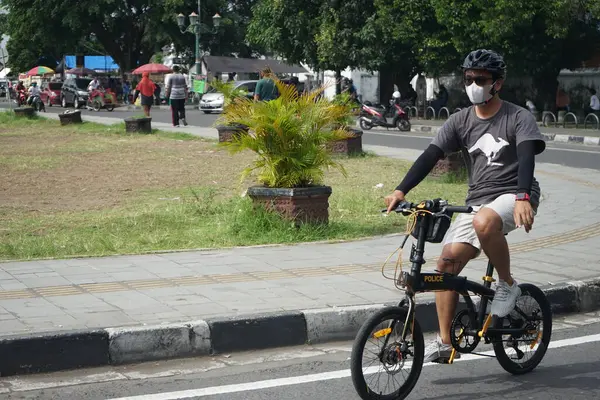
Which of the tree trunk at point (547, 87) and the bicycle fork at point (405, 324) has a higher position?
the tree trunk at point (547, 87)

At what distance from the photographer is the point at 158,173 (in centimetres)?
1694

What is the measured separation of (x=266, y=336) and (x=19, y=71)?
7995 cm

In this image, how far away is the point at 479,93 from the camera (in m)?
5.44

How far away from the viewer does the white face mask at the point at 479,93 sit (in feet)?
17.8

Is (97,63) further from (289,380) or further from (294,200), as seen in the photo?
(289,380)

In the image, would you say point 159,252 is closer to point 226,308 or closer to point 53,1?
point 226,308

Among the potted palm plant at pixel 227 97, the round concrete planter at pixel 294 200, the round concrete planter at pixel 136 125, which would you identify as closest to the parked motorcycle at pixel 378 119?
the round concrete planter at pixel 136 125

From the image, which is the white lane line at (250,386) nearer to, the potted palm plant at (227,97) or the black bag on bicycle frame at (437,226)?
the black bag on bicycle frame at (437,226)

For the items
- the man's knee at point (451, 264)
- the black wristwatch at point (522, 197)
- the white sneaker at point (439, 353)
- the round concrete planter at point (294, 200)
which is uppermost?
the black wristwatch at point (522, 197)

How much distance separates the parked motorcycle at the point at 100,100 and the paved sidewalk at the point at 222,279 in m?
37.8

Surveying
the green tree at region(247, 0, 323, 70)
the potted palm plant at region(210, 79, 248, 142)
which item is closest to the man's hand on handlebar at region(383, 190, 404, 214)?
the potted palm plant at region(210, 79, 248, 142)

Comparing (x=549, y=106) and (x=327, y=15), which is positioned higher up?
(x=327, y=15)

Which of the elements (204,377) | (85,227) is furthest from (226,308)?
(85,227)

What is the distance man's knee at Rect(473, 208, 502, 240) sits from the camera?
5242 mm
